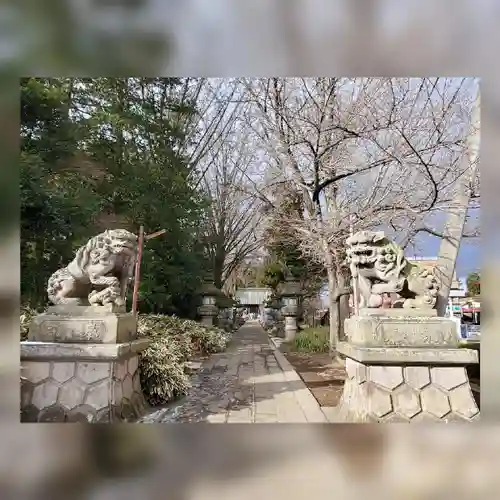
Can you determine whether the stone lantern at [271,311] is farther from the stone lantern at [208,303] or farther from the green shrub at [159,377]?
the green shrub at [159,377]

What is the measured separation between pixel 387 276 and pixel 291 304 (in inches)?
186

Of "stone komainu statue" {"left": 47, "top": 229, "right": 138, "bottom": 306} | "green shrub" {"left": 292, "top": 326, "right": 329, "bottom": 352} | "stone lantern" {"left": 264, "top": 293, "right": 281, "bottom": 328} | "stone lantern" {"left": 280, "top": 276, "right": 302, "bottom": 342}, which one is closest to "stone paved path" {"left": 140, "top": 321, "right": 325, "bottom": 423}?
"stone komainu statue" {"left": 47, "top": 229, "right": 138, "bottom": 306}

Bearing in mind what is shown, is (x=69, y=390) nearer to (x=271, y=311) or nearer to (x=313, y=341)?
(x=313, y=341)

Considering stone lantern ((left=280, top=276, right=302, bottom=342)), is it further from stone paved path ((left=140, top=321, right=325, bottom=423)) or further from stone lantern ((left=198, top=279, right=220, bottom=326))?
stone paved path ((left=140, top=321, right=325, bottom=423))

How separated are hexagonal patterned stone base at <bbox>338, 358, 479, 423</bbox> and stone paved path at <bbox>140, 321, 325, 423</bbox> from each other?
33 centimetres

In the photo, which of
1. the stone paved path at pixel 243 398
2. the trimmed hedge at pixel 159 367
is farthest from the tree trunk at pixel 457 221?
the trimmed hedge at pixel 159 367

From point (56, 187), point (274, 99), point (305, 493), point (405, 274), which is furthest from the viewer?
point (274, 99)

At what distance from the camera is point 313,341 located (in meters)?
5.64

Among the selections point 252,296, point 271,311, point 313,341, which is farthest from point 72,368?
point 252,296

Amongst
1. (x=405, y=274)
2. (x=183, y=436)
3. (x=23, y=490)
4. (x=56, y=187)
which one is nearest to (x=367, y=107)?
(x=405, y=274)

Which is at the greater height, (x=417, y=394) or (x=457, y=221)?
(x=457, y=221)
